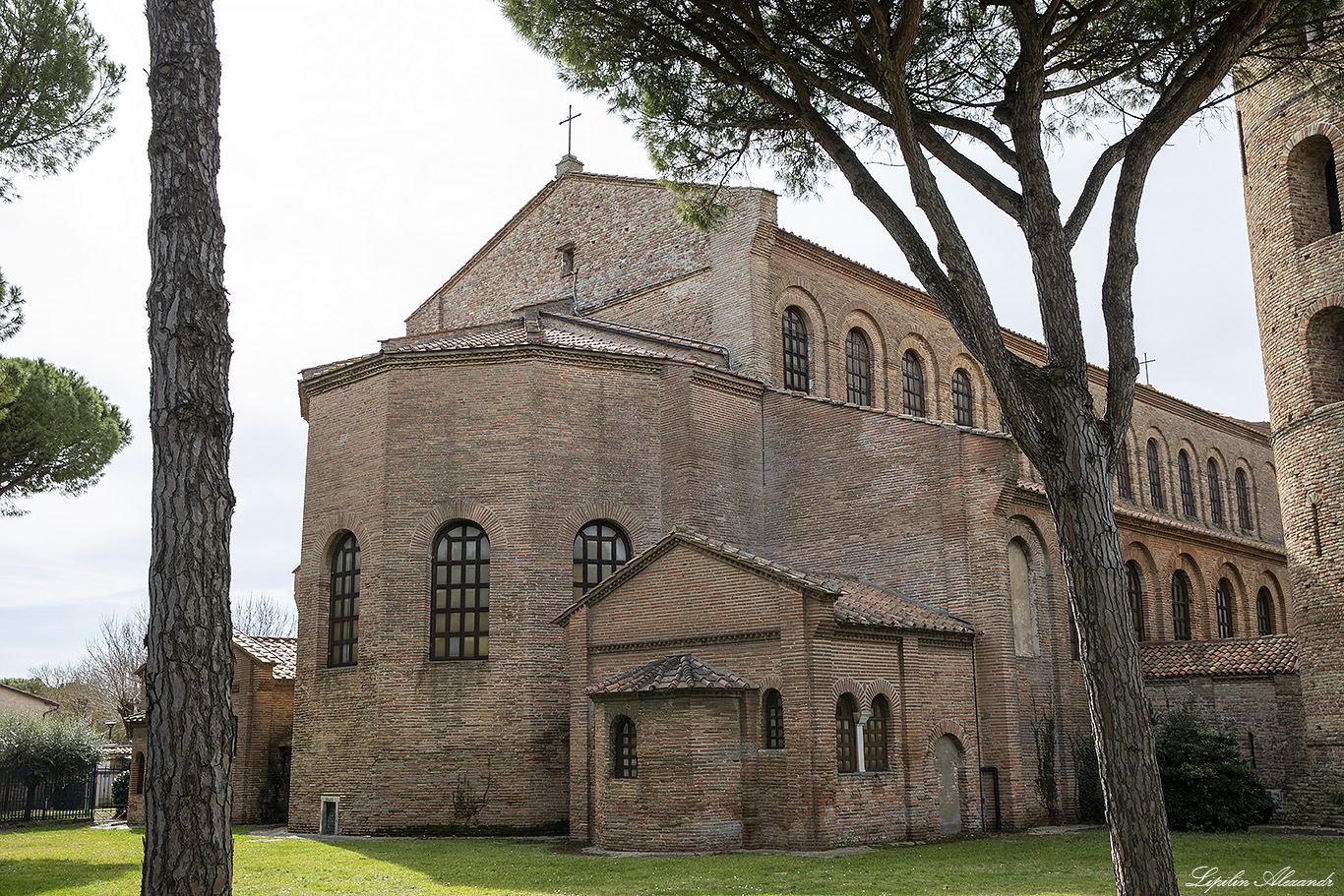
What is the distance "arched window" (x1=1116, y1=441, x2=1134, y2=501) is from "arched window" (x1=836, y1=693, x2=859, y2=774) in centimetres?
1801

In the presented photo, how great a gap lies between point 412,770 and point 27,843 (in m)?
7.15

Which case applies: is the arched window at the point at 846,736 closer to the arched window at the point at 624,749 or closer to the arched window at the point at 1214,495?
the arched window at the point at 624,749

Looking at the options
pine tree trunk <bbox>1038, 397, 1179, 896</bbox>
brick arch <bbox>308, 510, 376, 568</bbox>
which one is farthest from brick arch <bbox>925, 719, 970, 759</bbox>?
brick arch <bbox>308, 510, 376, 568</bbox>

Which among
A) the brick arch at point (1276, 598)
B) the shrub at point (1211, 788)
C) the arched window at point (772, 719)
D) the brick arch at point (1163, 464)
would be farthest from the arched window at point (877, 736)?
the brick arch at point (1163, 464)

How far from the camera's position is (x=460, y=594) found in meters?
17.9

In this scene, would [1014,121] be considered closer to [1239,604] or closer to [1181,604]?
[1181,604]

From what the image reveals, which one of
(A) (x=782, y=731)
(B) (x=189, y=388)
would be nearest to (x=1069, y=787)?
(A) (x=782, y=731)

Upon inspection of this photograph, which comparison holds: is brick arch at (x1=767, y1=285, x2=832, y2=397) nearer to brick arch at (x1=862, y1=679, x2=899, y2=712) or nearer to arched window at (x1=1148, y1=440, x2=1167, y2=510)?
brick arch at (x1=862, y1=679, x2=899, y2=712)

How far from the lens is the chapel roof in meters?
14.6

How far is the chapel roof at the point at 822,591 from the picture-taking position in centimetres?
1459

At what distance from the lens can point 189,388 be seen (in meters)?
5.87

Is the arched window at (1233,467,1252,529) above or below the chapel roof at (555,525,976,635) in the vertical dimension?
above

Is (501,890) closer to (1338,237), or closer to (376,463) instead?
(376,463)

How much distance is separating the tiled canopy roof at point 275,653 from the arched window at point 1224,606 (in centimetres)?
2051
